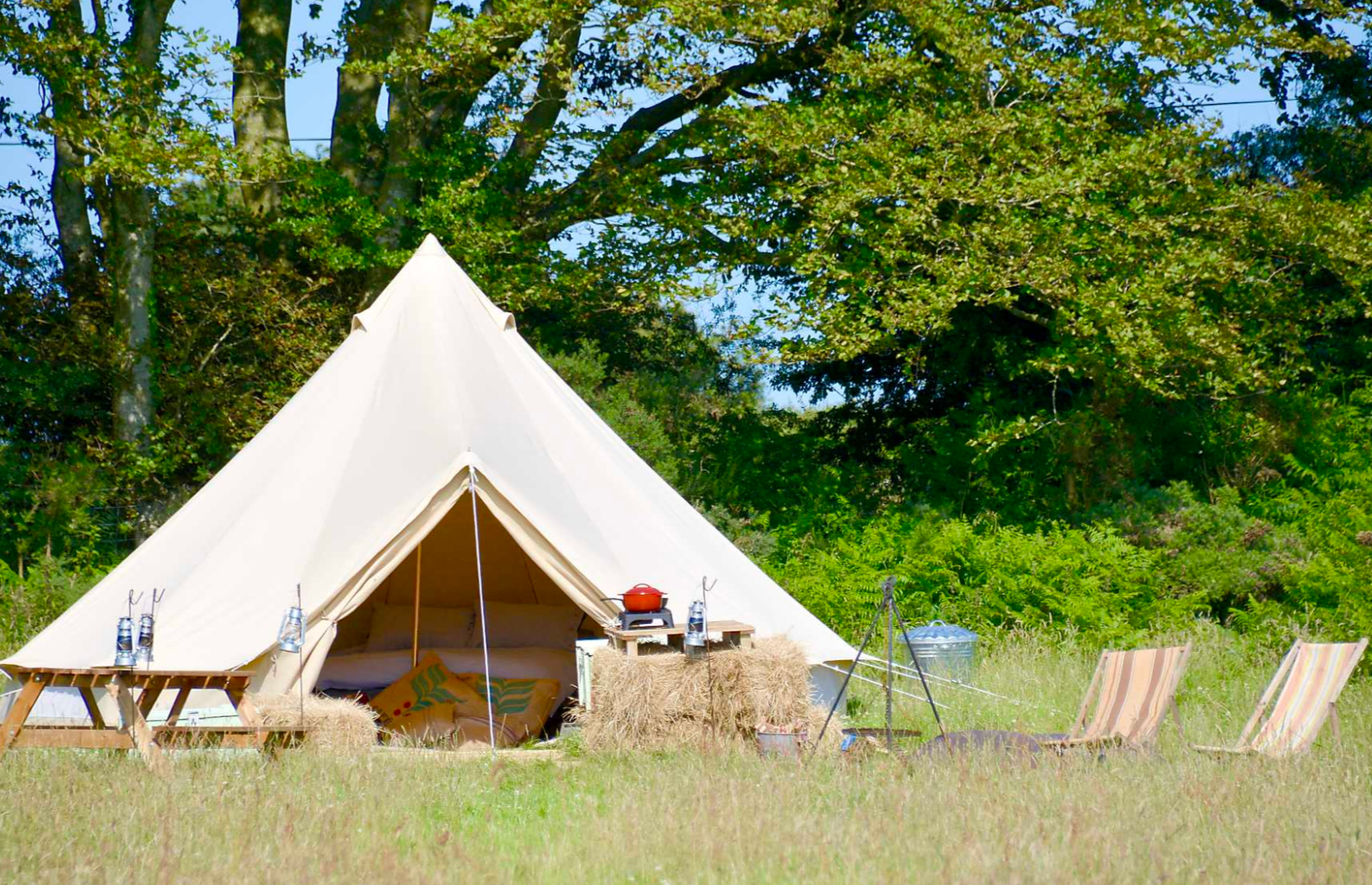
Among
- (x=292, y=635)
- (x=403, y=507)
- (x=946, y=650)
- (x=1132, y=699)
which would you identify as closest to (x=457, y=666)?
(x=403, y=507)

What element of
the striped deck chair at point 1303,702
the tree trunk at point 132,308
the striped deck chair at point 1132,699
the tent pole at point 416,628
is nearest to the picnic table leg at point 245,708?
the tent pole at point 416,628

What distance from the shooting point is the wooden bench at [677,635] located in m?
5.18

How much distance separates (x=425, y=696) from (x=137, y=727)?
77.4 inches

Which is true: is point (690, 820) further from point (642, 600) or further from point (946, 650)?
point (946, 650)

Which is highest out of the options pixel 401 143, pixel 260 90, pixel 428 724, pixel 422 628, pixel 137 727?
pixel 260 90

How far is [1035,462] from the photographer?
37.7 feet

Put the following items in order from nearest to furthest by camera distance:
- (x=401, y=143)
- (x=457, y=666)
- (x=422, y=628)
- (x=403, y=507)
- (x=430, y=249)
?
(x=403, y=507)
(x=457, y=666)
(x=430, y=249)
(x=422, y=628)
(x=401, y=143)

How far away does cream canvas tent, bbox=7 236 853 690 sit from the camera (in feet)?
18.2

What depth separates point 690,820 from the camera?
12.4 feet

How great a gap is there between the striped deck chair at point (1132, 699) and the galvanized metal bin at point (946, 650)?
6.98ft

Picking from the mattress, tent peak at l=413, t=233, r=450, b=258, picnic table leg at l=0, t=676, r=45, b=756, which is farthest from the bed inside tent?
picnic table leg at l=0, t=676, r=45, b=756

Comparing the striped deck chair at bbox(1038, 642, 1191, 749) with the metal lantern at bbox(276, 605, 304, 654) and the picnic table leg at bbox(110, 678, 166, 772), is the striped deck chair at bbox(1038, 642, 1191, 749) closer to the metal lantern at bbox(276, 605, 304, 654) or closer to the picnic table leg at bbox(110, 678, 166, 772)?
the metal lantern at bbox(276, 605, 304, 654)

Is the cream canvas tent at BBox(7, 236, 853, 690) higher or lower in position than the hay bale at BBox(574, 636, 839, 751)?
higher

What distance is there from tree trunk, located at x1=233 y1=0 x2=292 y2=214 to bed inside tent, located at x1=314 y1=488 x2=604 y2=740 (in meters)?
4.23
